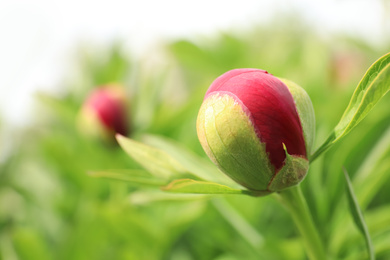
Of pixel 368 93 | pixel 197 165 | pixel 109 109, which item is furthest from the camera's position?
pixel 109 109

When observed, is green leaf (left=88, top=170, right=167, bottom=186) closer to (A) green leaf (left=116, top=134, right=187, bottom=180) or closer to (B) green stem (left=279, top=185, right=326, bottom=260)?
(A) green leaf (left=116, top=134, right=187, bottom=180)

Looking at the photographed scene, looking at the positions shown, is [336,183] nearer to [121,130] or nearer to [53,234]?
[121,130]

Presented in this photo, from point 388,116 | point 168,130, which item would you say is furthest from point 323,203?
point 168,130

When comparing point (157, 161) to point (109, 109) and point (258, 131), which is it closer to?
point (258, 131)

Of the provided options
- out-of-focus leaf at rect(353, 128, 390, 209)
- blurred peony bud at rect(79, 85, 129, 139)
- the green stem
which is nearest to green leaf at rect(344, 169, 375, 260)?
the green stem

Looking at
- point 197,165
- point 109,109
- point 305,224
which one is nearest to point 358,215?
point 305,224

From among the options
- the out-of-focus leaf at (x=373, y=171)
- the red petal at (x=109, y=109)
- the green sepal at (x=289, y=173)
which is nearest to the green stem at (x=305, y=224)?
the green sepal at (x=289, y=173)

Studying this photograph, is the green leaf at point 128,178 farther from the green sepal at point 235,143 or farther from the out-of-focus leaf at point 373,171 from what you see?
the out-of-focus leaf at point 373,171

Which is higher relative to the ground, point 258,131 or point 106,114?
point 258,131
